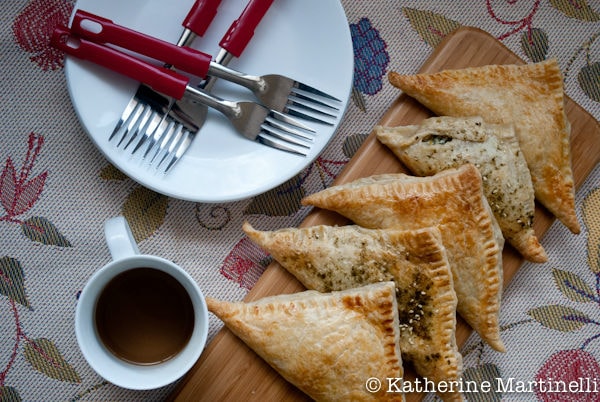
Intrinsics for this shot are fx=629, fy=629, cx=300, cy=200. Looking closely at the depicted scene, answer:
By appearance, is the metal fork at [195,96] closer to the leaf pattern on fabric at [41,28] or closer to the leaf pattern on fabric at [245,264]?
the leaf pattern on fabric at [41,28]

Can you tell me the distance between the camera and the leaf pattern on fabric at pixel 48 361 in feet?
4.46

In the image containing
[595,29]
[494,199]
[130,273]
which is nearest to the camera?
[130,273]

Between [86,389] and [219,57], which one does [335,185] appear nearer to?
[219,57]

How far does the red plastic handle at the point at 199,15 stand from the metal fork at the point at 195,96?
4.1 inches

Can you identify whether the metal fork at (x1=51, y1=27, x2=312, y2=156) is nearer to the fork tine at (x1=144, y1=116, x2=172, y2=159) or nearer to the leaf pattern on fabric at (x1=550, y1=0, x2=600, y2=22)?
the fork tine at (x1=144, y1=116, x2=172, y2=159)

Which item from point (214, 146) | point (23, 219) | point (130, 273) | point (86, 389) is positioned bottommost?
point (86, 389)

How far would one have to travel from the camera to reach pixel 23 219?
4.51ft

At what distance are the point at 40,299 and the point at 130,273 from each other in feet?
0.94

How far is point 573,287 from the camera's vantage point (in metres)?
1.50

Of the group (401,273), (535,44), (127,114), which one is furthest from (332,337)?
(535,44)

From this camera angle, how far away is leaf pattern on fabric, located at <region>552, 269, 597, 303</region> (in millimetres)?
1502

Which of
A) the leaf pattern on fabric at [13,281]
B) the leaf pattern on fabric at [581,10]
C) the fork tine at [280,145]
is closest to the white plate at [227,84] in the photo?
the fork tine at [280,145]

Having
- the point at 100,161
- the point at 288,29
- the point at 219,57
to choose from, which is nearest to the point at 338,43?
the point at 288,29

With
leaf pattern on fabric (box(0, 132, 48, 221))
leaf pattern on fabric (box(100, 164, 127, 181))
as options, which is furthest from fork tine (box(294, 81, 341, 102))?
leaf pattern on fabric (box(0, 132, 48, 221))
